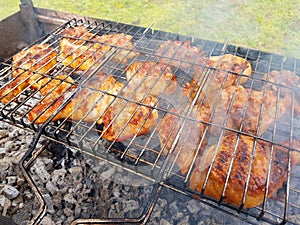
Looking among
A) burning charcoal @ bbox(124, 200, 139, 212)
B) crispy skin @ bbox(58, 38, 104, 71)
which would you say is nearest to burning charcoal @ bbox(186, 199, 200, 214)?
burning charcoal @ bbox(124, 200, 139, 212)

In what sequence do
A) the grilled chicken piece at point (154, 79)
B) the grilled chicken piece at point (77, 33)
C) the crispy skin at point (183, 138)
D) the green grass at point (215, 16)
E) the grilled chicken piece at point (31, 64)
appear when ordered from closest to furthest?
the crispy skin at point (183, 138), the grilled chicken piece at point (154, 79), the grilled chicken piece at point (31, 64), the grilled chicken piece at point (77, 33), the green grass at point (215, 16)

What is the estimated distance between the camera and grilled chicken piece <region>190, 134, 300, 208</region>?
1963 millimetres

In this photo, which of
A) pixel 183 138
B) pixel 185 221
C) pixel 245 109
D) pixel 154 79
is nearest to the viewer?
pixel 183 138

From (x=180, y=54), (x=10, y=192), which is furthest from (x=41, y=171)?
(x=180, y=54)

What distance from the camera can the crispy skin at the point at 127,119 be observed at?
2.53 m

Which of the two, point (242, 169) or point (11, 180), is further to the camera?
point (11, 180)

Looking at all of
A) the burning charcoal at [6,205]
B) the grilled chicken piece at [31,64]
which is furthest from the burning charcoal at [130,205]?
the grilled chicken piece at [31,64]

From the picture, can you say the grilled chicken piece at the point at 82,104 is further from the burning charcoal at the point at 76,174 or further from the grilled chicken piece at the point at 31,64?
the burning charcoal at the point at 76,174

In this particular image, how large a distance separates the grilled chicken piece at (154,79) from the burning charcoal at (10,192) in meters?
1.71

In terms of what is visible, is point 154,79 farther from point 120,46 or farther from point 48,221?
point 48,221

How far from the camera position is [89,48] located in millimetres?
3451

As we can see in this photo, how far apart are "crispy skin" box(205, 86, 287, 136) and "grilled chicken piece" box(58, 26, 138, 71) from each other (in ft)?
4.14

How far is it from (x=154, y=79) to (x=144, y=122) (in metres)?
0.77

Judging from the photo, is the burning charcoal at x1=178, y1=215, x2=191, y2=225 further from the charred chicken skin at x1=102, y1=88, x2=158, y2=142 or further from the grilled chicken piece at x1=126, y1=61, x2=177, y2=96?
the grilled chicken piece at x1=126, y1=61, x2=177, y2=96
